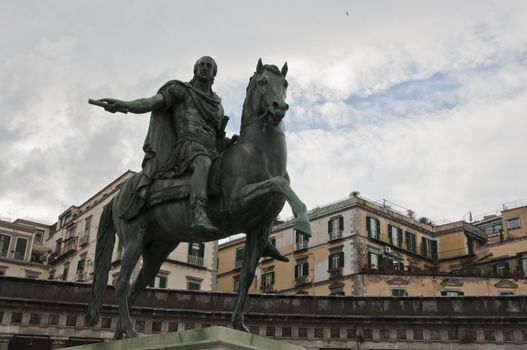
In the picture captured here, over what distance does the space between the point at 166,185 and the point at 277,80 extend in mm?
2044

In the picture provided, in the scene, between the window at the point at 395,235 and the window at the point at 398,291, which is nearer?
the window at the point at 398,291

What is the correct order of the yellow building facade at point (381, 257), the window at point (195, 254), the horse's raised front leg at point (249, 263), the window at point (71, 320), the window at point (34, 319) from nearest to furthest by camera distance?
the horse's raised front leg at point (249, 263) → the window at point (34, 319) → the window at point (71, 320) → the yellow building facade at point (381, 257) → the window at point (195, 254)

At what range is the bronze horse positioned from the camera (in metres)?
8.76

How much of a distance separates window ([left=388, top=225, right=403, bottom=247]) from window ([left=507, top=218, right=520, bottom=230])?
12.3 m

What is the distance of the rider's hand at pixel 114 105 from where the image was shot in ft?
31.6

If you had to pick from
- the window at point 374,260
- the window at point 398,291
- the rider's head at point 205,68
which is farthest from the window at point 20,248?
the rider's head at point 205,68

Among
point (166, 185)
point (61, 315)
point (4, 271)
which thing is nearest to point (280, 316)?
point (61, 315)

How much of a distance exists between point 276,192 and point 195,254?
49712 millimetres

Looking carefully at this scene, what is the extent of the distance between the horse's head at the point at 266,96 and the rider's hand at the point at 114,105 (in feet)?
5.39

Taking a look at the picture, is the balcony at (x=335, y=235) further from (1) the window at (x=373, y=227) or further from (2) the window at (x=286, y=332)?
(2) the window at (x=286, y=332)

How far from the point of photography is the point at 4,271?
64312 millimetres

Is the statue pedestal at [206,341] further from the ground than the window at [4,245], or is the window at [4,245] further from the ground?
the window at [4,245]

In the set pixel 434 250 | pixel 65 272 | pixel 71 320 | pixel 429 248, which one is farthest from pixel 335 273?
pixel 65 272

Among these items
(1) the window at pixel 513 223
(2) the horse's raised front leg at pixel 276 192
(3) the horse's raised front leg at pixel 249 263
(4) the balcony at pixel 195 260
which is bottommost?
(3) the horse's raised front leg at pixel 249 263
